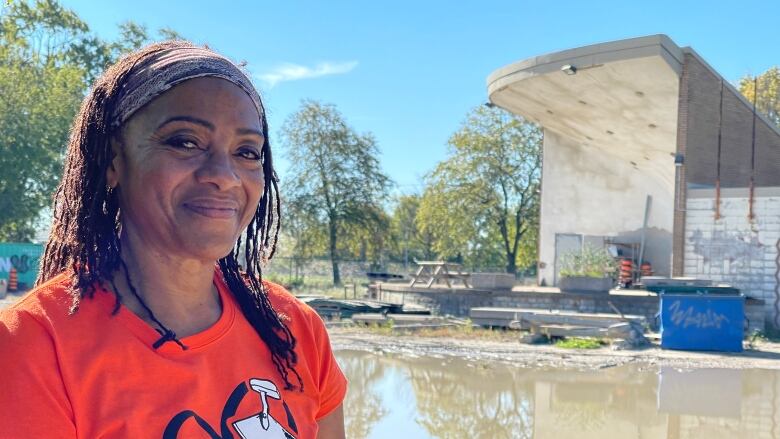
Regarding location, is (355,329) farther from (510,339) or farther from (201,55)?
(201,55)

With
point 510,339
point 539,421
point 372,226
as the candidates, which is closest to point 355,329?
point 510,339

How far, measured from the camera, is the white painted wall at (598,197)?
89.9 feet

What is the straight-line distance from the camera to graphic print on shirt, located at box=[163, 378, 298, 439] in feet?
4.80

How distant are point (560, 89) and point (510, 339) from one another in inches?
391

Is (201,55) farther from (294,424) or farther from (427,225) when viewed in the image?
(427,225)

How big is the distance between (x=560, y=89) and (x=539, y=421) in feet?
51.7

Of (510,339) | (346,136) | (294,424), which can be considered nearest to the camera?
(294,424)

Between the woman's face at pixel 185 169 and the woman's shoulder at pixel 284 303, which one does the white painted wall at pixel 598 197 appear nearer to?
the woman's shoulder at pixel 284 303

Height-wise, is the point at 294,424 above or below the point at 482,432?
above

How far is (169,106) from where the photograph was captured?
1604 millimetres

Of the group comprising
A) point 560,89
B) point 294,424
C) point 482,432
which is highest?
point 560,89

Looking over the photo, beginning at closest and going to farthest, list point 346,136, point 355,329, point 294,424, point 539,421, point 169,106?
point 169,106, point 294,424, point 539,421, point 355,329, point 346,136

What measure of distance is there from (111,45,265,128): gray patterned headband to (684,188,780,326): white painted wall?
733 inches

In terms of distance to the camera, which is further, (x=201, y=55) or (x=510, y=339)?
(x=510, y=339)
